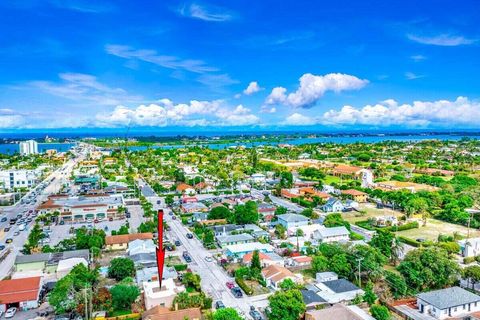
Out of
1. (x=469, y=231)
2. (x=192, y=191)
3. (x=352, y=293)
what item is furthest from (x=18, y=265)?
(x=469, y=231)

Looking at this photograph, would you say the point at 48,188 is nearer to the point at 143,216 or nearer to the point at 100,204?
the point at 100,204

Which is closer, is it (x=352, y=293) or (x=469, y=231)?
(x=352, y=293)

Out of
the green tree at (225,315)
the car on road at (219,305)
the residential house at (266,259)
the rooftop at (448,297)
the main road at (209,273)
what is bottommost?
the main road at (209,273)

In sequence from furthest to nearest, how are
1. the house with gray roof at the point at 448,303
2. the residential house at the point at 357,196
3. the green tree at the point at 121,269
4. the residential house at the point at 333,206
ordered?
1. the residential house at the point at 357,196
2. the residential house at the point at 333,206
3. the green tree at the point at 121,269
4. the house with gray roof at the point at 448,303

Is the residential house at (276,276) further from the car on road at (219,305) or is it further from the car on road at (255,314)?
the car on road at (219,305)

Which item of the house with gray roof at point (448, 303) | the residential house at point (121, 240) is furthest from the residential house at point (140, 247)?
the house with gray roof at point (448, 303)

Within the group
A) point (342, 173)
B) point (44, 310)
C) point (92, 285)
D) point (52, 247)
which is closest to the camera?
point (44, 310)
